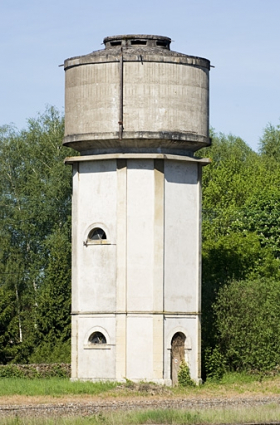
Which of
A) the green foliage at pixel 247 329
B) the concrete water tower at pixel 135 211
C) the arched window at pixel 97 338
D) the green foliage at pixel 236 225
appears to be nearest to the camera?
the concrete water tower at pixel 135 211

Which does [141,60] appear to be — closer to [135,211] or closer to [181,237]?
[135,211]

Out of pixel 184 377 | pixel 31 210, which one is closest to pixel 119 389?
pixel 184 377

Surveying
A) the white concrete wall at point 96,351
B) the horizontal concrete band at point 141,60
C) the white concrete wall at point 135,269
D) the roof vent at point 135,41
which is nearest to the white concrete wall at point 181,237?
the white concrete wall at point 135,269

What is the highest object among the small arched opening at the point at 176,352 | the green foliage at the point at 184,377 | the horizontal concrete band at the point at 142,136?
the horizontal concrete band at the point at 142,136

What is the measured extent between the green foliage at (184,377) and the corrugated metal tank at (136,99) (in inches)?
265

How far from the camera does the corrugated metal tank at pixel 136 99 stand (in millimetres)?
39062

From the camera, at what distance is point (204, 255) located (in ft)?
169

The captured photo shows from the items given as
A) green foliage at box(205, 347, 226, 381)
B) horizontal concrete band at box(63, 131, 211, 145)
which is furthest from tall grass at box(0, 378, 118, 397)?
horizontal concrete band at box(63, 131, 211, 145)

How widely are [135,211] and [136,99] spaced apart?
3438mm

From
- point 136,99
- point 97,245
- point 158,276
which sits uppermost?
point 136,99

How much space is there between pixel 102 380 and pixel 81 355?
1.17 m

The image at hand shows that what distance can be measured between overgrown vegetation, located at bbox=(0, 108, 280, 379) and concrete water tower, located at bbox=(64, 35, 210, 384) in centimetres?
289

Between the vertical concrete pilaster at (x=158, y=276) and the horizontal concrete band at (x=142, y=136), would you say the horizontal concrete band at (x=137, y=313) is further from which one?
the horizontal concrete band at (x=142, y=136)

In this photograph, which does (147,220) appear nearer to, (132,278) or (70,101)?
(132,278)
